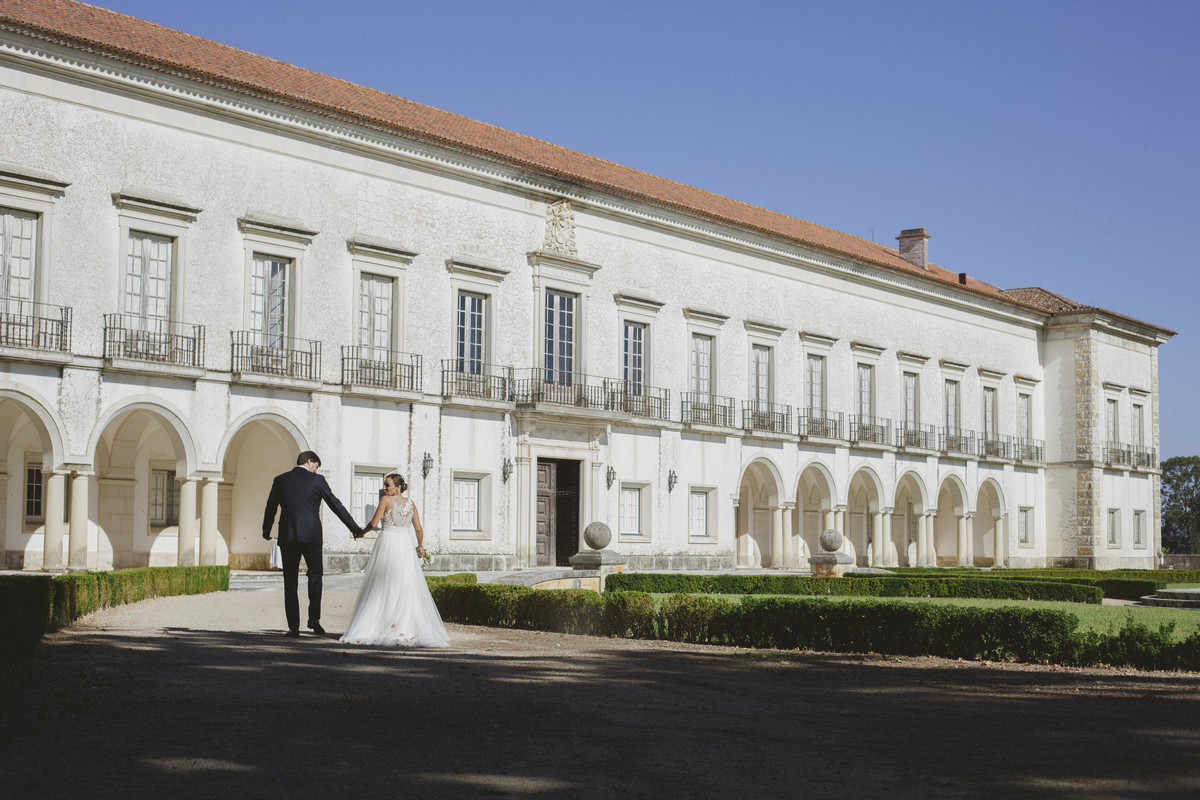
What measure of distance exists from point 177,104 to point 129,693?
19.8 meters

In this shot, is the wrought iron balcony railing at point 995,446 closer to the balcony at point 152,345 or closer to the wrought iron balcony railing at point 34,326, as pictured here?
the balcony at point 152,345

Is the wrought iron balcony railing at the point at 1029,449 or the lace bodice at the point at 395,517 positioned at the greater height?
the wrought iron balcony railing at the point at 1029,449

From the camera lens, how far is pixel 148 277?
81.9 ft

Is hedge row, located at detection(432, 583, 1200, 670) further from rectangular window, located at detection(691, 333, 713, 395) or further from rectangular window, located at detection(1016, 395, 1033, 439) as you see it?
rectangular window, located at detection(1016, 395, 1033, 439)

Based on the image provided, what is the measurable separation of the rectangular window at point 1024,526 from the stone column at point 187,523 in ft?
112

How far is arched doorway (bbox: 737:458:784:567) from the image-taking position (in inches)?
1513

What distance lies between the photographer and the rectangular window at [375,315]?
28359mm

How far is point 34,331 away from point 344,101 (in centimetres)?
989

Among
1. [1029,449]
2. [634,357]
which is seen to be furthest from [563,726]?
[1029,449]

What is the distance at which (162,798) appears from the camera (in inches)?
217

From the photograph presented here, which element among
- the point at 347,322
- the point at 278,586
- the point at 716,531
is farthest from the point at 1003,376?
the point at 278,586

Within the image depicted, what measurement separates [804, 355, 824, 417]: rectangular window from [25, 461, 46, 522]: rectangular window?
2322 cm

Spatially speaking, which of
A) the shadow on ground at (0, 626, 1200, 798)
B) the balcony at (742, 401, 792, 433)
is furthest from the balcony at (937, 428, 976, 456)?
the shadow on ground at (0, 626, 1200, 798)

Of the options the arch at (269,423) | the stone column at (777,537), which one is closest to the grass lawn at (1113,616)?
the arch at (269,423)
